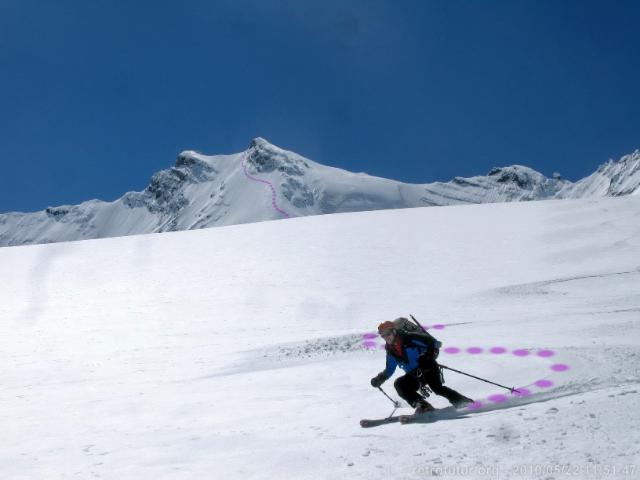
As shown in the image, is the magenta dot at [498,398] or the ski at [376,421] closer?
the ski at [376,421]

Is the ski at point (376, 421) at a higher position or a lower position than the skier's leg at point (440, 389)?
lower

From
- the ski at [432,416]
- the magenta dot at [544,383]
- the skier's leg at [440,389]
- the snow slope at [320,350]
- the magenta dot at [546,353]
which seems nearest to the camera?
the snow slope at [320,350]

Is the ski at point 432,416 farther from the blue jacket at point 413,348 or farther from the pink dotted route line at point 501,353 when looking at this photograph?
the blue jacket at point 413,348

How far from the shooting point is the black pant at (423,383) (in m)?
6.98

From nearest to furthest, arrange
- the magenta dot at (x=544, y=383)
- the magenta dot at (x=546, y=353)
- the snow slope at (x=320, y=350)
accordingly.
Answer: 1. the snow slope at (x=320, y=350)
2. the magenta dot at (x=544, y=383)
3. the magenta dot at (x=546, y=353)

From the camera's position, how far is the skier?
22.9 feet

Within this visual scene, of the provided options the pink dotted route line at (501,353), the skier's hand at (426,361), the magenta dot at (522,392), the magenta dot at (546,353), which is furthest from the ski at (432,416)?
the magenta dot at (546,353)

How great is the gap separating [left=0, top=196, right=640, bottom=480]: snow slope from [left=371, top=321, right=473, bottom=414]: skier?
0.52 metres

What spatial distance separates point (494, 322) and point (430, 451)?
Answer: 29.0 feet

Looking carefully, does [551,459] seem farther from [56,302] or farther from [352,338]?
[56,302]

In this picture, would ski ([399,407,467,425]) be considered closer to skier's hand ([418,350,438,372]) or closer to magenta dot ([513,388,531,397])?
skier's hand ([418,350,438,372])

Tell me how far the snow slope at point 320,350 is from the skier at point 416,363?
0.52 metres

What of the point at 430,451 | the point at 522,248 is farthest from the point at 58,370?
the point at 522,248

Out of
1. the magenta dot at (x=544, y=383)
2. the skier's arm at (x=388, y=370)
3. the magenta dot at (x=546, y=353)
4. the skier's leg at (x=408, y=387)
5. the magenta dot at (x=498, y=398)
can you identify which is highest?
the magenta dot at (x=546, y=353)
